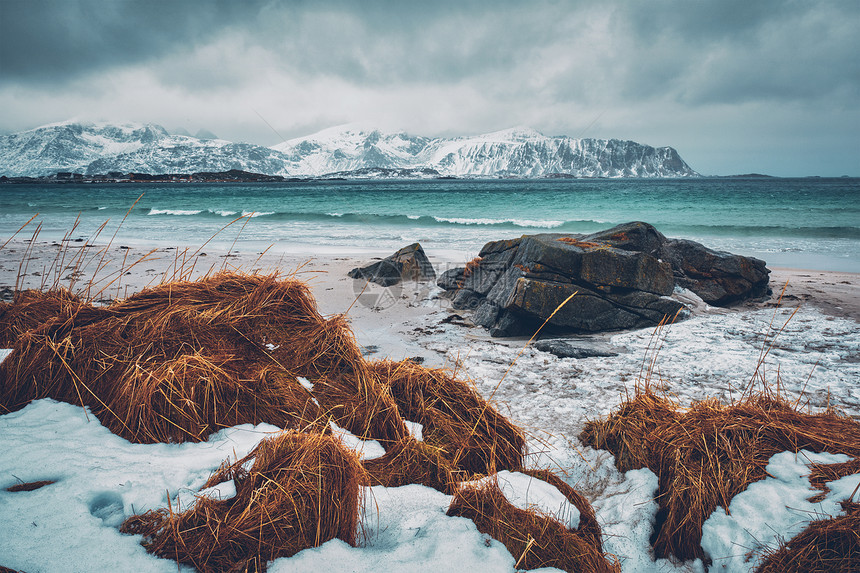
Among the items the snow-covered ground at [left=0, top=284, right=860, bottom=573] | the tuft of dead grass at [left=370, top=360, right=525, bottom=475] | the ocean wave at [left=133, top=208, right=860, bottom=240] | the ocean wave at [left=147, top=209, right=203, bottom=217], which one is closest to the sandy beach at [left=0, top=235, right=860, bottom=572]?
the snow-covered ground at [left=0, top=284, right=860, bottom=573]

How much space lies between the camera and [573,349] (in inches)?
193

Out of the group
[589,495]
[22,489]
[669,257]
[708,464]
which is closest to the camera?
[22,489]

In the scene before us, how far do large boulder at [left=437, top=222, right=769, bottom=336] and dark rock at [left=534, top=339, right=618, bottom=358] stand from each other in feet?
1.25

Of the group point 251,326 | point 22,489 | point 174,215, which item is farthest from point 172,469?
point 174,215

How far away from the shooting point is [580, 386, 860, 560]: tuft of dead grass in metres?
2.05

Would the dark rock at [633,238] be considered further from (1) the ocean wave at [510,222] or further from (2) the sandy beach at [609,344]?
(1) the ocean wave at [510,222]

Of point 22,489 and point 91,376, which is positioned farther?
point 91,376

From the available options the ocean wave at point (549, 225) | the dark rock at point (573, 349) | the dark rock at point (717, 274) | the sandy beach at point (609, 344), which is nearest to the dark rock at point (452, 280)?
the sandy beach at point (609, 344)

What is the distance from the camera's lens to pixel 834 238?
17.1 meters

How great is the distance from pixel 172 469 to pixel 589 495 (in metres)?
2.37

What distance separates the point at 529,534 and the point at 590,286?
15.7 feet

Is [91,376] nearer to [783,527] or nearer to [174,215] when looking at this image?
[783,527]

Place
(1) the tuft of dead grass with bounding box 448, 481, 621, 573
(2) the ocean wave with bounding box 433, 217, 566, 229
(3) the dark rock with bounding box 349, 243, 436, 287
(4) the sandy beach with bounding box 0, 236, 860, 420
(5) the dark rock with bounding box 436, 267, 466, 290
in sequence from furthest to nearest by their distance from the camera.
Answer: (2) the ocean wave with bounding box 433, 217, 566, 229 < (3) the dark rock with bounding box 349, 243, 436, 287 < (5) the dark rock with bounding box 436, 267, 466, 290 < (4) the sandy beach with bounding box 0, 236, 860, 420 < (1) the tuft of dead grass with bounding box 448, 481, 621, 573

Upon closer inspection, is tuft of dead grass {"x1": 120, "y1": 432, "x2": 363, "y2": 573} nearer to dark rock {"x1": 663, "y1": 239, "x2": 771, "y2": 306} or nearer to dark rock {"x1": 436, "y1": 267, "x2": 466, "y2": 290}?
dark rock {"x1": 436, "y1": 267, "x2": 466, "y2": 290}
